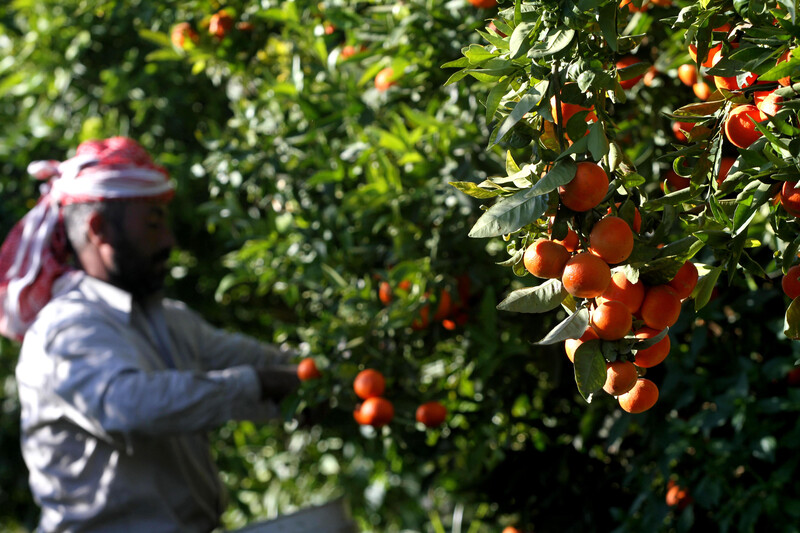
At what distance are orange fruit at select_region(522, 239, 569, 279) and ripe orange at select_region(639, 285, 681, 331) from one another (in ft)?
0.33

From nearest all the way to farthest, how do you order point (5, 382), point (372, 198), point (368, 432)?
point (372, 198), point (368, 432), point (5, 382)

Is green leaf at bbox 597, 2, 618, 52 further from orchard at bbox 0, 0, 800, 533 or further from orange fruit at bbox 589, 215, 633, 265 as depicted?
orange fruit at bbox 589, 215, 633, 265

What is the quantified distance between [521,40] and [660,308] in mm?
307

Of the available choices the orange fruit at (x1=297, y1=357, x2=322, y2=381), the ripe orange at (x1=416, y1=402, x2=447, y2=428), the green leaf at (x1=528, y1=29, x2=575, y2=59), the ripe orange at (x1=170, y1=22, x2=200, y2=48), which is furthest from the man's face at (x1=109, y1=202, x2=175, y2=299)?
the green leaf at (x1=528, y1=29, x2=575, y2=59)

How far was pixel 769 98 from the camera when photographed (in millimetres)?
903

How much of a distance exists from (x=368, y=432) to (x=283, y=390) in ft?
0.84

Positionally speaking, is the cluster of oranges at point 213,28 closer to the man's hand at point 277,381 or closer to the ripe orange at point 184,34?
the ripe orange at point 184,34

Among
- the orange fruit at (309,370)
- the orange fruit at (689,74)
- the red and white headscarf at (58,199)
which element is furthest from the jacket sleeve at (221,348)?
the orange fruit at (689,74)

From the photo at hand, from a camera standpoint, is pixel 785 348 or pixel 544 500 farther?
pixel 544 500

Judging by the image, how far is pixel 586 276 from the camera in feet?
2.79

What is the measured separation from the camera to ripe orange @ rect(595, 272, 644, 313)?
0.91m

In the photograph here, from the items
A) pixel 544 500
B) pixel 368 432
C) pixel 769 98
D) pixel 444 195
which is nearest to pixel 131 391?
pixel 368 432

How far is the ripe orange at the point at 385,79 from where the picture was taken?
184cm

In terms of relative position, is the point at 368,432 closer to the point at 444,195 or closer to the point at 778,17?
the point at 444,195
